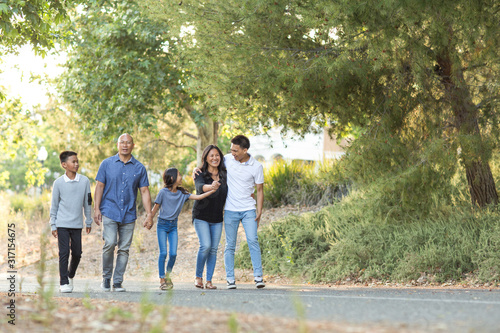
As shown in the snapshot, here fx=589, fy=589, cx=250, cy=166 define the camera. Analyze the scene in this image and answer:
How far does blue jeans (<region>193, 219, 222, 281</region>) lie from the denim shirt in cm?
90

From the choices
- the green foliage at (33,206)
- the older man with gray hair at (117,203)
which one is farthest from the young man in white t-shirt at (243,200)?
the green foliage at (33,206)

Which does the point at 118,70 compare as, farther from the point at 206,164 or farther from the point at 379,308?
the point at 379,308

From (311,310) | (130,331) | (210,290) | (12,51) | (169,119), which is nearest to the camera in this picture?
(130,331)

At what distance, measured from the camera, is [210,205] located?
7.75 metres

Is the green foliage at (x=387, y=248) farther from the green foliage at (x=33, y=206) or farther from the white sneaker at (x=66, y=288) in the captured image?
the green foliage at (x=33, y=206)

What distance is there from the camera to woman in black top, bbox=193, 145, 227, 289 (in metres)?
7.75

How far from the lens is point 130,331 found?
3.83m

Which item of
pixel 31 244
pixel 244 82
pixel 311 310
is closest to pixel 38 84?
pixel 31 244

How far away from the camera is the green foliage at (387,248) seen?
8945mm

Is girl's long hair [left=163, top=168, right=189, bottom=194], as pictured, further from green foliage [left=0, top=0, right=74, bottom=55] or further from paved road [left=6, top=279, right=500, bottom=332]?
green foliage [left=0, top=0, right=74, bottom=55]

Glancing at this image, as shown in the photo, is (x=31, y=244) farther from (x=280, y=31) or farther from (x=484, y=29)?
(x=484, y=29)

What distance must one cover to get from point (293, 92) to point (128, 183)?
3.24 m

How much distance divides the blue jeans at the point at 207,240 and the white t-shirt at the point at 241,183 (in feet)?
1.12

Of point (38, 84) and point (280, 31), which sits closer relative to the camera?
point (280, 31)
